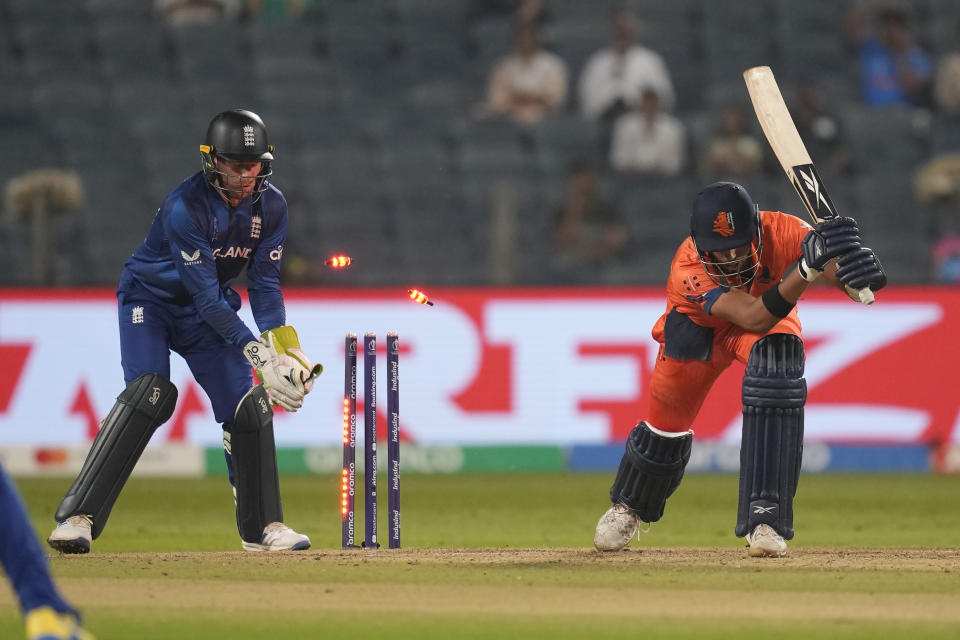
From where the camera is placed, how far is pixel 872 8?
14289mm

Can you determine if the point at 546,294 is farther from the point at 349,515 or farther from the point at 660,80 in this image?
the point at 349,515

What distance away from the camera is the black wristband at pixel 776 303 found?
5.82m

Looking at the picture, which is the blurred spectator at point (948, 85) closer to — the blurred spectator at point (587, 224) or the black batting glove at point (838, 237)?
the blurred spectator at point (587, 224)

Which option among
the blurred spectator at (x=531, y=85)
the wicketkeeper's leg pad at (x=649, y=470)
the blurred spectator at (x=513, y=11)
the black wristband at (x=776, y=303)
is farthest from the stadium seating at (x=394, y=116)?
the black wristband at (x=776, y=303)

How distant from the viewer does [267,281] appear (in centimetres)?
661

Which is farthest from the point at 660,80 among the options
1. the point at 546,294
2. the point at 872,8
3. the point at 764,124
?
the point at 764,124

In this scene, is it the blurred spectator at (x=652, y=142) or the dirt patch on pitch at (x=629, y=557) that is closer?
the dirt patch on pitch at (x=629, y=557)

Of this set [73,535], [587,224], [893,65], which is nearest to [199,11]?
[587,224]

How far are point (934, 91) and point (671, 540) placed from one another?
24.6 feet

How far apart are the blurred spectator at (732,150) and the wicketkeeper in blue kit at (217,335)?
6.48m

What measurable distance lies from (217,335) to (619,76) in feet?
24.8

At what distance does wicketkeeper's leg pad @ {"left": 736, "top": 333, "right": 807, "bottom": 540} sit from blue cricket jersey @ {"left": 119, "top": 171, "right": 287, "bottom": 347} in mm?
2029

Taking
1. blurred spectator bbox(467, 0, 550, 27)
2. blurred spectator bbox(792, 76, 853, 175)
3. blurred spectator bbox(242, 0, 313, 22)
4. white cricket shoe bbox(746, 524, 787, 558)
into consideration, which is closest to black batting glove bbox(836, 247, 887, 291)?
white cricket shoe bbox(746, 524, 787, 558)

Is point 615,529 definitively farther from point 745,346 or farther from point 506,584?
point 506,584
